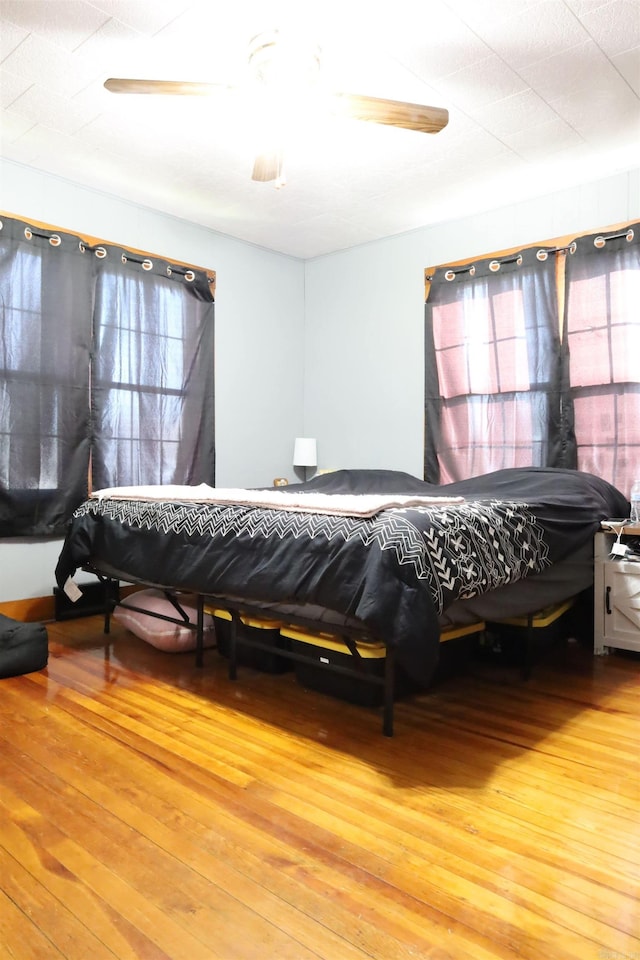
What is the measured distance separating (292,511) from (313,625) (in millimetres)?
420

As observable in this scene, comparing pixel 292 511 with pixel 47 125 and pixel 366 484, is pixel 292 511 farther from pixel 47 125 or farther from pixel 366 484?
pixel 47 125

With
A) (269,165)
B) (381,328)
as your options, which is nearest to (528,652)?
(269,165)

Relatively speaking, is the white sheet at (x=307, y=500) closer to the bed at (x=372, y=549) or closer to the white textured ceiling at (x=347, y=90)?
the bed at (x=372, y=549)

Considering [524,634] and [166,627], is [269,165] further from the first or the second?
[524,634]

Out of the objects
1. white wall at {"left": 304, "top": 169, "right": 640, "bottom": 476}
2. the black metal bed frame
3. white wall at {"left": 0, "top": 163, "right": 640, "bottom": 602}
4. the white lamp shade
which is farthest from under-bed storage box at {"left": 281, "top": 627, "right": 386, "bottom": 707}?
the white lamp shade

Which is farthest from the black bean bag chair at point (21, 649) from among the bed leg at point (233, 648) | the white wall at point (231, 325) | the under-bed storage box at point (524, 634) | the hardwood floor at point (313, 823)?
the under-bed storage box at point (524, 634)

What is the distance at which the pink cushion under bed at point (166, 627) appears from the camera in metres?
2.88

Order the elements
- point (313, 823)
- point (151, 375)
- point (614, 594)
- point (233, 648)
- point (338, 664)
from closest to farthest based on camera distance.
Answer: point (313, 823), point (338, 664), point (233, 648), point (614, 594), point (151, 375)

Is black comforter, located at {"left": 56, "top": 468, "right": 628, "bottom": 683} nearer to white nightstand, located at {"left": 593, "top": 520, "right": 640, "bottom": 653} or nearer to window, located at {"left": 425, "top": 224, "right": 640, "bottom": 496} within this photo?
white nightstand, located at {"left": 593, "top": 520, "right": 640, "bottom": 653}

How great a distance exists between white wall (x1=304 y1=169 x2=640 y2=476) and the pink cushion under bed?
206 cm

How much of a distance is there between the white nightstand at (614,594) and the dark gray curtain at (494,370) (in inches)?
32.1

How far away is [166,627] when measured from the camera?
2.91 metres

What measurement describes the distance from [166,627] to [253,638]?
57 cm

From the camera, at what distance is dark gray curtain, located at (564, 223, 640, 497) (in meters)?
3.42
